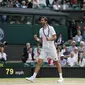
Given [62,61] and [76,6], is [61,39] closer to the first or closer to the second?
[76,6]

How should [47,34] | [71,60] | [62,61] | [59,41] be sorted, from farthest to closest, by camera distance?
[59,41]
[62,61]
[71,60]
[47,34]

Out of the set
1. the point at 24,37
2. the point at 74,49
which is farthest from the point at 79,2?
the point at 74,49

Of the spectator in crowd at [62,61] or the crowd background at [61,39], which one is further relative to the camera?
the crowd background at [61,39]

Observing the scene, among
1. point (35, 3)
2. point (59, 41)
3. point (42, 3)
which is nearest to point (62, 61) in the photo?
point (59, 41)

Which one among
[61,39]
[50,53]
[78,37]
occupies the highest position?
[50,53]

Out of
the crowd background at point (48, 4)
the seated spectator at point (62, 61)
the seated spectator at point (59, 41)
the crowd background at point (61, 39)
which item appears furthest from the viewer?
the crowd background at point (48, 4)

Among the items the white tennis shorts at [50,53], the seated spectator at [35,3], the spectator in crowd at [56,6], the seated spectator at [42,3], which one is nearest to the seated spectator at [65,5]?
the spectator in crowd at [56,6]

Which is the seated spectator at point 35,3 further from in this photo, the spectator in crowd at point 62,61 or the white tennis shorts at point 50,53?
the white tennis shorts at point 50,53

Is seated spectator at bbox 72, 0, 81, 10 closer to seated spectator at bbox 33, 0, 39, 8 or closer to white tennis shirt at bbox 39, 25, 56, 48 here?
seated spectator at bbox 33, 0, 39, 8

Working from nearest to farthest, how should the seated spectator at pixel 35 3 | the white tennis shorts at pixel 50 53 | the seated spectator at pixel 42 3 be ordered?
the white tennis shorts at pixel 50 53, the seated spectator at pixel 35 3, the seated spectator at pixel 42 3

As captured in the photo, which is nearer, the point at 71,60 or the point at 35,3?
the point at 71,60

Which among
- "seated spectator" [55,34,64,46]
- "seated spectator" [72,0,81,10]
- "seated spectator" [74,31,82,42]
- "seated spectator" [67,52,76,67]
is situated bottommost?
"seated spectator" [55,34,64,46]
